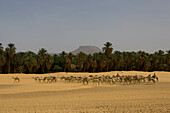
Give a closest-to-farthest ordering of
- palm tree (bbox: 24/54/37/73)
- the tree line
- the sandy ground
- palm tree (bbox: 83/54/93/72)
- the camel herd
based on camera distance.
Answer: the sandy ground < the camel herd < palm tree (bbox: 24/54/37/73) < the tree line < palm tree (bbox: 83/54/93/72)

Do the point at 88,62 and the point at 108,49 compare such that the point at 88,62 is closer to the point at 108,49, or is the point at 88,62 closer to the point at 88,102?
the point at 108,49

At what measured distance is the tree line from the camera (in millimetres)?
79062

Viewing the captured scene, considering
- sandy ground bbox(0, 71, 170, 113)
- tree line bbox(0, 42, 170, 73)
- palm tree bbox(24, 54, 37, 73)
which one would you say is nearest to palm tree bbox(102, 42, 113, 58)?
tree line bbox(0, 42, 170, 73)

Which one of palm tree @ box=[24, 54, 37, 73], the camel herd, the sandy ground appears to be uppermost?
palm tree @ box=[24, 54, 37, 73]

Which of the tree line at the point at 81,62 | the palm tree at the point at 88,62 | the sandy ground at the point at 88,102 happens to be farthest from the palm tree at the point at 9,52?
the sandy ground at the point at 88,102

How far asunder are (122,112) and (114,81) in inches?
1075

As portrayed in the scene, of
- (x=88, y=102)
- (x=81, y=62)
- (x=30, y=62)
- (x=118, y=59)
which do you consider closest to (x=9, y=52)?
(x=30, y=62)

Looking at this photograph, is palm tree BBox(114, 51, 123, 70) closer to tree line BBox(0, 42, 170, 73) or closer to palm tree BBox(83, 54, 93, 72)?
tree line BBox(0, 42, 170, 73)

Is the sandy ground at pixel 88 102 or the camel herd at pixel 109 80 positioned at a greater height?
the camel herd at pixel 109 80

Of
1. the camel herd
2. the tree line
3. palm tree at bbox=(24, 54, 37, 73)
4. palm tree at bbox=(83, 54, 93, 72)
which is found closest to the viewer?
the camel herd

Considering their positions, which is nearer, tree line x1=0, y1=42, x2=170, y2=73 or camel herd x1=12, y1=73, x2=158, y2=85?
camel herd x1=12, y1=73, x2=158, y2=85

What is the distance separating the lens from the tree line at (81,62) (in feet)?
259

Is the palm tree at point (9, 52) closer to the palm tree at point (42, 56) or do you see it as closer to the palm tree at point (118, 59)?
the palm tree at point (42, 56)

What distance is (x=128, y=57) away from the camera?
279ft
